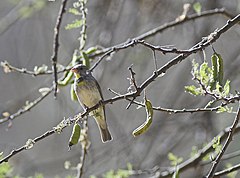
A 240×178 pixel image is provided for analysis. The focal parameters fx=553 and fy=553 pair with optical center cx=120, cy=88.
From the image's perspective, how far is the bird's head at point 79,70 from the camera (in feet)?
6.96

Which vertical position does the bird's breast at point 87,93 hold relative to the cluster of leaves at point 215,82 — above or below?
above

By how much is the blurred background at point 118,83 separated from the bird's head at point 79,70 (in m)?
0.47

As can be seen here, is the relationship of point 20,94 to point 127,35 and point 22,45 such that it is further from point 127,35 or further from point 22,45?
point 127,35

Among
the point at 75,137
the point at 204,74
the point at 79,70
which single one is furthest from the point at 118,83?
the point at 75,137

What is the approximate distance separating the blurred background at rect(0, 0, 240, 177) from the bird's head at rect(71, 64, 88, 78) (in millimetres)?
470

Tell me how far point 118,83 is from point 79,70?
7.56ft

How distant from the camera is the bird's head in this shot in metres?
2.12

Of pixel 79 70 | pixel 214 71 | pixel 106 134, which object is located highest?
pixel 79 70

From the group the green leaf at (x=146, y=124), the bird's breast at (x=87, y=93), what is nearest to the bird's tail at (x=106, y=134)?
the bird's breast at (x=87, y=93)

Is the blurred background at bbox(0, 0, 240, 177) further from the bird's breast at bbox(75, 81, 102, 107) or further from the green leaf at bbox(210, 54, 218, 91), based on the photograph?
the green leaf at bbox(210, 54, 218, 91)

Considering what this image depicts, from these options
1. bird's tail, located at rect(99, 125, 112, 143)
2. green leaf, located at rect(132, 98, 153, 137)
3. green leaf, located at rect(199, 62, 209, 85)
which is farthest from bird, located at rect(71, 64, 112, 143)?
green leaf, located at rect(132, 98, 153, 137)

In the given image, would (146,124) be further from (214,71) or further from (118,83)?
(118,83)

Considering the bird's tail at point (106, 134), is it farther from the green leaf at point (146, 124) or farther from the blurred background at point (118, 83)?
the green leaf at point (146, 124)

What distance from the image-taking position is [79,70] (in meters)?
2.36
